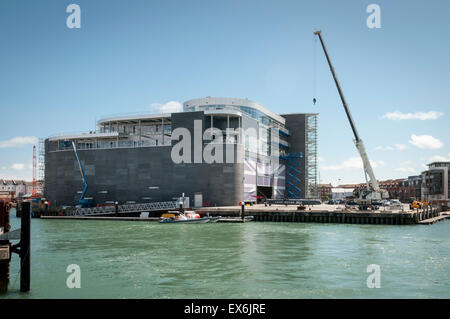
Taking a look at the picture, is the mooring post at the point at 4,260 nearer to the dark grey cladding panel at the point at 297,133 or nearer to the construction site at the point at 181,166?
the construction site at the point at 181,166

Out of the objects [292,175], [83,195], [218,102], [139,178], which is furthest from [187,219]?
[292,175]

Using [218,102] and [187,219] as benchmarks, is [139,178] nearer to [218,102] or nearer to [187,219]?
[218,102]

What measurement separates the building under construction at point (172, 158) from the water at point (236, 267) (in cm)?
3854

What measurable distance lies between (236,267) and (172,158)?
186ft

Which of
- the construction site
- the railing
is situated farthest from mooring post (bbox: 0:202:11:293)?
the railing

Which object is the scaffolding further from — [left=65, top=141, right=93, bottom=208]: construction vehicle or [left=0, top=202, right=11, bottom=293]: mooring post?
[left=0, top=202, right=11, bottom=293]: mooring post

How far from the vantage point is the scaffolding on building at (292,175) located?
114 metres

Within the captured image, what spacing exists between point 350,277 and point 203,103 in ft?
230

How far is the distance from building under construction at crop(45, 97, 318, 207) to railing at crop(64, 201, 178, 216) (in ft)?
13.5

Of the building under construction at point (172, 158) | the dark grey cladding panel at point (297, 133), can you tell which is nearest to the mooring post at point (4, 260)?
the building under construction at point (172, 158)

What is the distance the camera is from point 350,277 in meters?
22.8

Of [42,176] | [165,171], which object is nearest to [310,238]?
[165,171]

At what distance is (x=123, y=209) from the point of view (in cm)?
7788
